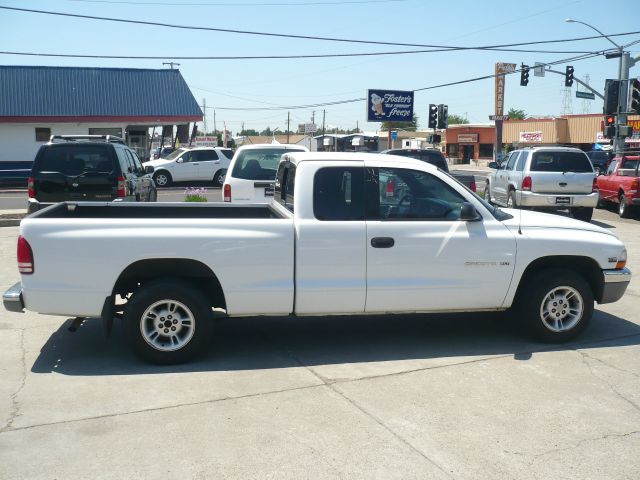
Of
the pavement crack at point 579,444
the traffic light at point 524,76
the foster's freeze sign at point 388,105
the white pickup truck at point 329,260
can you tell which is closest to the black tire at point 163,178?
the foster's freeze sign at point 388,105

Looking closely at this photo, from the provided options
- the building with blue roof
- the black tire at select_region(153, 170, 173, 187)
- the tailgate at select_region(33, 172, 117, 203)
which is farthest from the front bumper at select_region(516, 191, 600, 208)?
the building with blue roof

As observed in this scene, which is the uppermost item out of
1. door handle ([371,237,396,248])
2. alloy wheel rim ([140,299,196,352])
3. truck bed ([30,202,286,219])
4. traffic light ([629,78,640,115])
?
traffic light ([629,78,640,115])

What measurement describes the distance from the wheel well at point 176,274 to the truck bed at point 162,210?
991 mm

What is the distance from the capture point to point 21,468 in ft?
13.3

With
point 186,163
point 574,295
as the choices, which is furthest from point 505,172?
point 186,163

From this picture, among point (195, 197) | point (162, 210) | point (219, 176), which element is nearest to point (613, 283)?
point (162, 210)

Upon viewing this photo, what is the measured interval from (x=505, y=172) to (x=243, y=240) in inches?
509

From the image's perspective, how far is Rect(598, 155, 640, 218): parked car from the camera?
17.4m

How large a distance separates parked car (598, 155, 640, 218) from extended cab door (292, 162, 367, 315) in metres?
13.6

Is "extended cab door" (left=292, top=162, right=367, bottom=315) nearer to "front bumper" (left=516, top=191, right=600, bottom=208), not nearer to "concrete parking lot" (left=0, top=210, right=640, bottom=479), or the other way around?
"concrete parking lot" (left=0, top=210, right=640, bottom=479)

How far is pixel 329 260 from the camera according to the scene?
19.3ft

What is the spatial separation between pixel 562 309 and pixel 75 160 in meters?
8.95

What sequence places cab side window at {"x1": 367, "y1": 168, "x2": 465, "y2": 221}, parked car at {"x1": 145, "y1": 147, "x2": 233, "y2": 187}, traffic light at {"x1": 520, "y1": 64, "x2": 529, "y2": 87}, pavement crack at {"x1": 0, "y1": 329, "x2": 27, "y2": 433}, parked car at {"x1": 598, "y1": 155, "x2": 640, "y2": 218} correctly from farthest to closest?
traffic light at {"x1": 520, "y1": 64, "x2": 529, "y2": 87} < parked car at {"x1": 145, "y1": 147, "x2": 233, "y2": 187} < parked car at {"x1": 598, "y1": 155, "x2": 640, "y2": 218} < cab side window at {"x1": 367, "y1": 168, "x2": 465, "y2": 221} < pavement crack at {"x1": 0, "y1": 329, "x2": 27, "y2": 433}

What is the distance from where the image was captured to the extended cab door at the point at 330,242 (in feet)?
19.2
